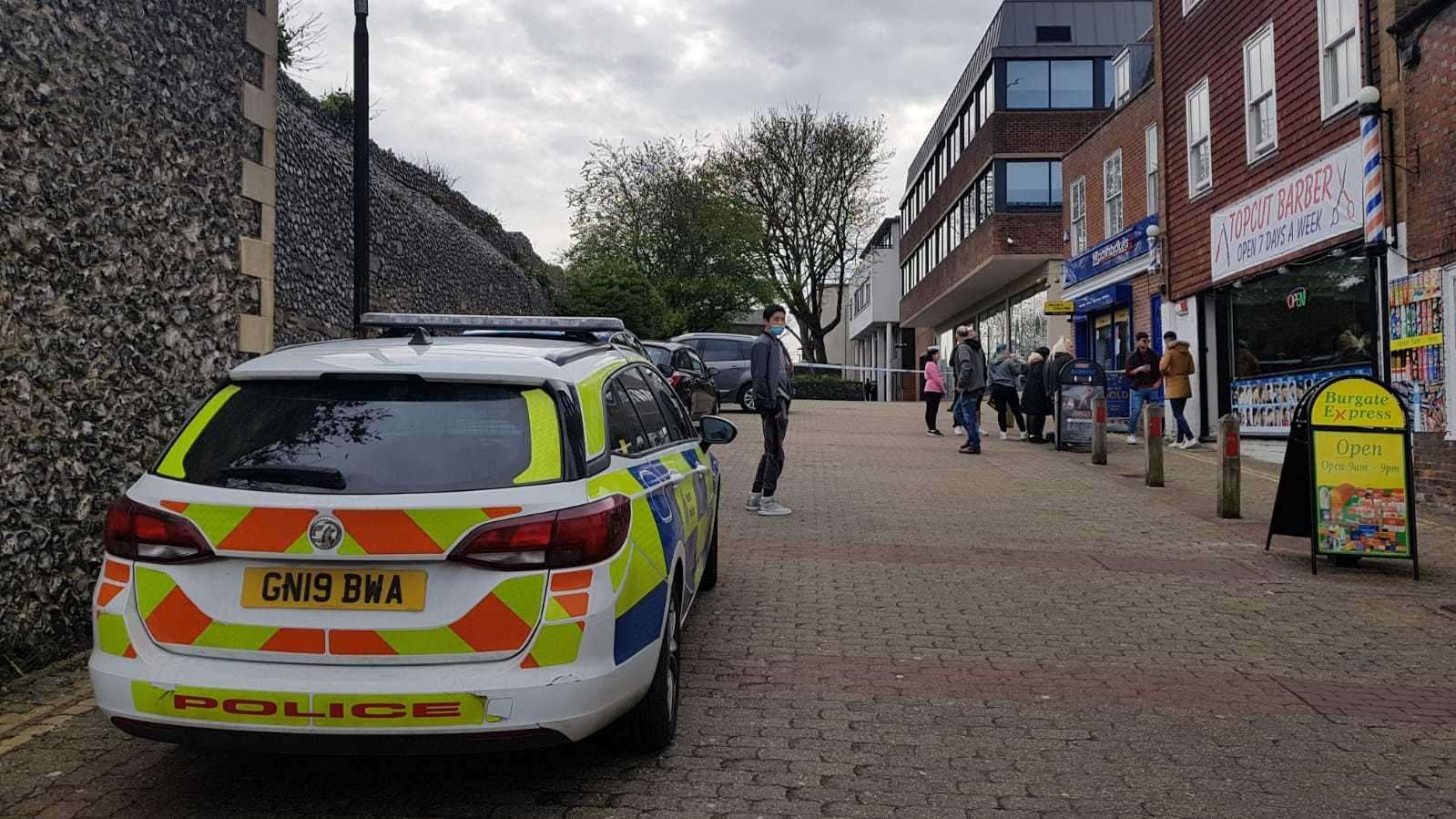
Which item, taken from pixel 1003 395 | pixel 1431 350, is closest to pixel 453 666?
pixel 1431 350

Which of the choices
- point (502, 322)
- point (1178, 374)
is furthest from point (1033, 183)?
point (502, 322)

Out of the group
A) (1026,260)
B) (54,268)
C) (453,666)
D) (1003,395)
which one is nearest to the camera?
(453,666)

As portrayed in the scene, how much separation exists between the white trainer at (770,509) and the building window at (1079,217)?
52.2ft

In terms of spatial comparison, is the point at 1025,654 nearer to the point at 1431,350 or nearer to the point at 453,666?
the point at 453,666

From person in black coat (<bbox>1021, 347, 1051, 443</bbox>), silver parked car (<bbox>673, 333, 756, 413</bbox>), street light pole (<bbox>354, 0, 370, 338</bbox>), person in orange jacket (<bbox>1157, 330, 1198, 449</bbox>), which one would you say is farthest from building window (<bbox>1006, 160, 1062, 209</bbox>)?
street light pole (<bbox>354, 0, 370, 338</bbox>)

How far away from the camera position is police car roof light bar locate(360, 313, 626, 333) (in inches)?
206

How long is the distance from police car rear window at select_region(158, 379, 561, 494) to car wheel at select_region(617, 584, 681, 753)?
0.91 m

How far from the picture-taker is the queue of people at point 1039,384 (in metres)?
16.6

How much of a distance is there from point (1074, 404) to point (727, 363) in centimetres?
809

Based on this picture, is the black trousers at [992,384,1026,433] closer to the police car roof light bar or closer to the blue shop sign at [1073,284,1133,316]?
the blue shop sign at [1073,284,1133,316]

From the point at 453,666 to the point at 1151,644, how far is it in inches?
157

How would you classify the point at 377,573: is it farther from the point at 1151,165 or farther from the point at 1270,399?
the point at 1151,165

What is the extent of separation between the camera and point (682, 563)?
4.66m

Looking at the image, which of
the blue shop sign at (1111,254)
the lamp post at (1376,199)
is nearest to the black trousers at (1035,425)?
the blue shop sign at (1111,254)
